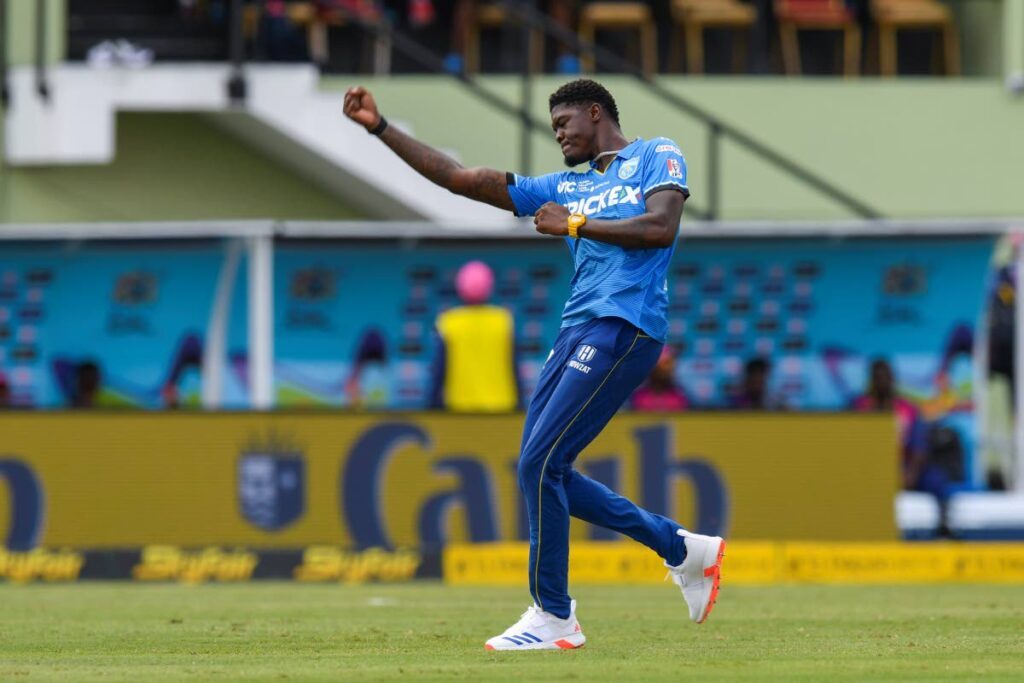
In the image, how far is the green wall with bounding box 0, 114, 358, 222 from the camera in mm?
18609

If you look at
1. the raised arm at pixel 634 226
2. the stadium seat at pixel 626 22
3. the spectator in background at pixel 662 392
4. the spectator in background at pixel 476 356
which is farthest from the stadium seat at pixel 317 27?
the raised arm at pixel 634 226

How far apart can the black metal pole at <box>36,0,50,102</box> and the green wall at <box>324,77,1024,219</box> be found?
396 centimetres

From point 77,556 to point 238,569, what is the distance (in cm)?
108

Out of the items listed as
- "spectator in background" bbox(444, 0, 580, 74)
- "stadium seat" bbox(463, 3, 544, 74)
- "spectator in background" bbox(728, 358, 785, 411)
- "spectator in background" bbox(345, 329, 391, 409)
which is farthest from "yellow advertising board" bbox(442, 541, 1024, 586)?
"stadium seat" bbox(463, 3, 544, 74)

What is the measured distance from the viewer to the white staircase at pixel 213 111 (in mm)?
17500

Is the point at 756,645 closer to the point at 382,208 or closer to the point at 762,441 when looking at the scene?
the point at 762,441

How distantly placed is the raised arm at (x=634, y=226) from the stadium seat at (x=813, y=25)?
1322 cm

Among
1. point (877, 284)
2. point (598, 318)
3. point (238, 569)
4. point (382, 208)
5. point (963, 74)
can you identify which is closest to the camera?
point (598, 318)

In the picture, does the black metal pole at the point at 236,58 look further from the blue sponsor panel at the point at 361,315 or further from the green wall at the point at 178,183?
the blue sponsor panel at the point at 361,315

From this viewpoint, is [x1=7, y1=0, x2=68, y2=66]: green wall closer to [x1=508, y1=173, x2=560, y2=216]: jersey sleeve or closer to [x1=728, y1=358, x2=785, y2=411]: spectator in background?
[x1=728, y1=358, x2=785, y2=411]: spectator in background

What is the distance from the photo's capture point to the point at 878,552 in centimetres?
1442

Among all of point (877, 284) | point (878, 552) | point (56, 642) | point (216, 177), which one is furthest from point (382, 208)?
point (56, 642)

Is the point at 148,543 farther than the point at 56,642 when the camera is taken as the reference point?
Yes

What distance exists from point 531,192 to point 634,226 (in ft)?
2.30
